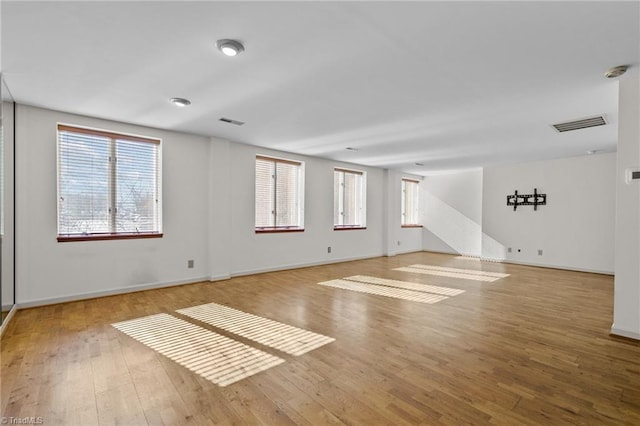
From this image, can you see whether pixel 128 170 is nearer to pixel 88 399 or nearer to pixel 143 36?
pixel 143 36

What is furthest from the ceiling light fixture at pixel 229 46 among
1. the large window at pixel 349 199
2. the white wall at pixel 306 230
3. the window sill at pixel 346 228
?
the window sill at pixel 346 228

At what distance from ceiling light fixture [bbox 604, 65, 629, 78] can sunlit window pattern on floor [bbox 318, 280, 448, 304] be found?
128 inches

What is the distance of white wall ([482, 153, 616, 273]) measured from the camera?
6.77 metres

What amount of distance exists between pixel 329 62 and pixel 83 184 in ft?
13.4

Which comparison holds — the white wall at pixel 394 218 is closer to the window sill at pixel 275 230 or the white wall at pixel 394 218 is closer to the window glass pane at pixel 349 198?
the window glass pane at pixel 349 198

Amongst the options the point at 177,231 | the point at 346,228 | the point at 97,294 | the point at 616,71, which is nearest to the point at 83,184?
the point at 177,231

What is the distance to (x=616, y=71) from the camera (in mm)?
2893

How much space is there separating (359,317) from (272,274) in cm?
300

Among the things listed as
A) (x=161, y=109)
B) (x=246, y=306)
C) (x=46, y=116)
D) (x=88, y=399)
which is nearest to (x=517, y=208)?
(x=246, y=306)

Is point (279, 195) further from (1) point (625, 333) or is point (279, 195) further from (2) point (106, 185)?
(1) point (625, 333)

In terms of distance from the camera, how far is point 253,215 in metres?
6.34

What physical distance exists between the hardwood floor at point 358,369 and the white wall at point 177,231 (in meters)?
0.46

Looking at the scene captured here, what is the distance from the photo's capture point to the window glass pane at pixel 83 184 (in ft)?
14.3

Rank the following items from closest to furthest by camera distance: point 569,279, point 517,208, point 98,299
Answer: point 98,299 → point 569,279 → point 517,208
